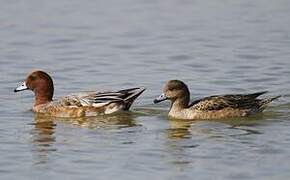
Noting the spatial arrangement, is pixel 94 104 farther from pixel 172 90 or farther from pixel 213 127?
pixel 213 127

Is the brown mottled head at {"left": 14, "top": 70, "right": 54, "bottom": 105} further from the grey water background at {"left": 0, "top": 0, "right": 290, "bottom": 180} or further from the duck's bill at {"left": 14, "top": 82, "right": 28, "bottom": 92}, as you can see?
the grey water background at {"left": 0, "top": 0, "right": 290, "bottom": 180}

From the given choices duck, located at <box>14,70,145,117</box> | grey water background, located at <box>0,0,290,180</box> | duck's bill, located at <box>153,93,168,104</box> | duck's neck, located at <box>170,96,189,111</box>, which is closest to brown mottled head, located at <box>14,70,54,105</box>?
duck, located at <box>14,70,145,117</box>

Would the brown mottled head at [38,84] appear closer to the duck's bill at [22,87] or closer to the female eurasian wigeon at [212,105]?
the duck's bill at [22,87]

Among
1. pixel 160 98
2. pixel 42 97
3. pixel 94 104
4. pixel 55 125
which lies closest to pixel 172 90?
pixel 160 98

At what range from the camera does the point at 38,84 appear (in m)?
16.3

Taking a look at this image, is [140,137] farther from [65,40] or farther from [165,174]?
[65,40]

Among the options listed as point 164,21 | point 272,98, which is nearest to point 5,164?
point 272,98

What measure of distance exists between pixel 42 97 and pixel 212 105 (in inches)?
103

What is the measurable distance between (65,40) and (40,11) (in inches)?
75.9

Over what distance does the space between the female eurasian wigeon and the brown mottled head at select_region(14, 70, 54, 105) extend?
182cm

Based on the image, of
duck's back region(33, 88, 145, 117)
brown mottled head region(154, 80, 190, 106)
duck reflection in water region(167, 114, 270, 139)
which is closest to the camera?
duck reflection in water region(167, 114, 270, 139)

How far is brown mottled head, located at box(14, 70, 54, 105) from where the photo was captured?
53.5 feet

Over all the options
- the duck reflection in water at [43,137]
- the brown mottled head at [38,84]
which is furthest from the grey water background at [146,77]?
the brown mottled head at [38,84]

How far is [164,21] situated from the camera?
73.0ft
